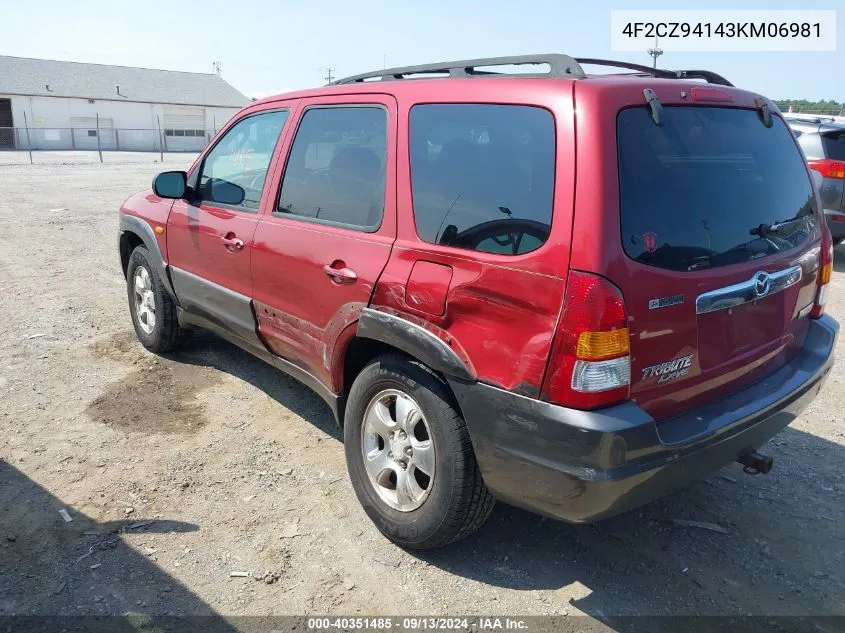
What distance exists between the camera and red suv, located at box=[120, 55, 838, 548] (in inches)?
88.7

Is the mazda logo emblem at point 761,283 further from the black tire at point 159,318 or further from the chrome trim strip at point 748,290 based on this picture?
the black tire at point 159,318

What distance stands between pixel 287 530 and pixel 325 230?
4.81 ft

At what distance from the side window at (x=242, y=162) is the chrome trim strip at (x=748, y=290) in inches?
98.4

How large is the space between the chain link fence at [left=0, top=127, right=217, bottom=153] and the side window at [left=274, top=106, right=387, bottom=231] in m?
38.4

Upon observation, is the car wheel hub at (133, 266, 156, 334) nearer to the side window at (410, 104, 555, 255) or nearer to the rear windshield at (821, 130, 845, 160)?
the side window at (410, 104, 555, 255)

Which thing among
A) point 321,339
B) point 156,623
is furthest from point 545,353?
point 156,623

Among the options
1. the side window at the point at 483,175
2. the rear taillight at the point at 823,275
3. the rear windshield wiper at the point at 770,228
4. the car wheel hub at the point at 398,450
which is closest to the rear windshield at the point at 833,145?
the rear taillight at the point at 823,275

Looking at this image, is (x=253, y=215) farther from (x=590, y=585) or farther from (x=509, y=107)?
(x=590, y=585)

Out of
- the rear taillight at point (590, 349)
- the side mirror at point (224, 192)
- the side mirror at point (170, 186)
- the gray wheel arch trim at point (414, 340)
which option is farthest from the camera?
the side mirror at point (170, 186)

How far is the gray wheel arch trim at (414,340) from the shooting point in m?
2.54

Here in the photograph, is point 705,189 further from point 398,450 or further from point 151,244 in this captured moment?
point 151,244

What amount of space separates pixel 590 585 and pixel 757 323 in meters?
1.31

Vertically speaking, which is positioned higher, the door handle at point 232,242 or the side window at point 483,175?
the side window at point 483,175

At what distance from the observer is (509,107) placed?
8.24ft
